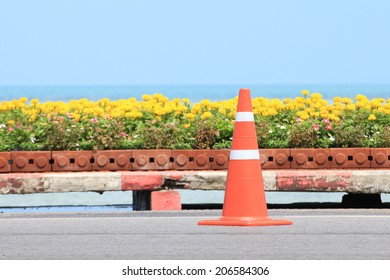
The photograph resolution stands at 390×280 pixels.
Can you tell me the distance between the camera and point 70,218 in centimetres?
1247

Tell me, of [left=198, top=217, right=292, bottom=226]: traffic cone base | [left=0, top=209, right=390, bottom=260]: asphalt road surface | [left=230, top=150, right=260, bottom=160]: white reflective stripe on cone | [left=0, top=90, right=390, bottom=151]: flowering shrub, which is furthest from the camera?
[left=0, top=90, right=390, bottom=151]: flowering shrub

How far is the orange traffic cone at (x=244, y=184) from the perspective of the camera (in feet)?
37.8

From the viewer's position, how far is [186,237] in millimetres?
10656

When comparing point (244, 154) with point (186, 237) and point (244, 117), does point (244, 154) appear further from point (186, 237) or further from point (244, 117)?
point (186, 237)

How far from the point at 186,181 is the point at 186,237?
3200mm

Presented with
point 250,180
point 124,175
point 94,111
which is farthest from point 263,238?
point 94,111

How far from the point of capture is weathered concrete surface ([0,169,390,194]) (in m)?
13.8

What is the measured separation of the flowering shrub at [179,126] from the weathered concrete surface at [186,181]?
90 centimetres

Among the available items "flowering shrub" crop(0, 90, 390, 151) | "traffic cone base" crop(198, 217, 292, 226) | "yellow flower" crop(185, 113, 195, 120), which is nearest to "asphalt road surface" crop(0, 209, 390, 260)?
"traffic cone base" crop(198, 217, 292, 226)

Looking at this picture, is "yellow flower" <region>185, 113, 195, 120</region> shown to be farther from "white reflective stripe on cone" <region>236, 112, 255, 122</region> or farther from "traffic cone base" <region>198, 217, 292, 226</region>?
"traffic cone base" <region>198, 217, 292, 226</region>

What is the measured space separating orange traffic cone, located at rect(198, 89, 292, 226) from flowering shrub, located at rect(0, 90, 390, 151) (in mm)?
3140

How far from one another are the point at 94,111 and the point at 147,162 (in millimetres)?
1679

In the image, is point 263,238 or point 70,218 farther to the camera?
point 70,218
